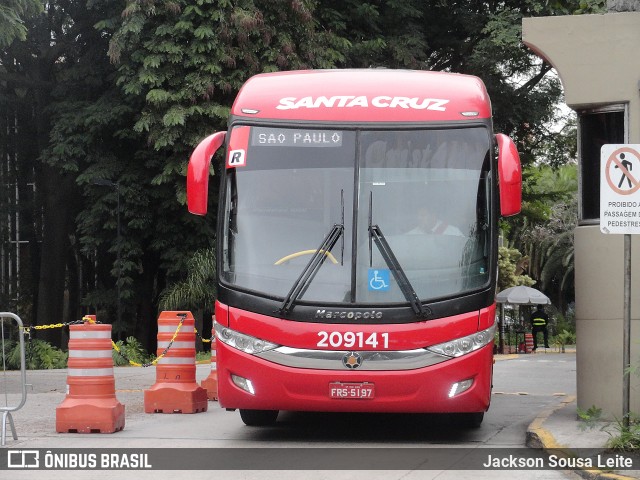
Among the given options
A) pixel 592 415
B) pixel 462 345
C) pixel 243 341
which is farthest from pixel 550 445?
pixel 243 341

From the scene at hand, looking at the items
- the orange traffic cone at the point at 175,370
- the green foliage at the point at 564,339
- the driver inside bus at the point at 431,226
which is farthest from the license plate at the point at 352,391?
the green foliage at the point at 564,339

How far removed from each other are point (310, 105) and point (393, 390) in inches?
121

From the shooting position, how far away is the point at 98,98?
3266 centimetres

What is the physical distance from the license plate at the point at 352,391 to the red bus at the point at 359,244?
0.01 m

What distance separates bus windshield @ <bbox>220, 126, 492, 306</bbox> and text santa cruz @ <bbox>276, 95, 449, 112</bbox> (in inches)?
12.2

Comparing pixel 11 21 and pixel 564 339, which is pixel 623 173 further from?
pixel 564 339

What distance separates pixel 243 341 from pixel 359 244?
1.46 m

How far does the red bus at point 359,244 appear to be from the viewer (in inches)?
429

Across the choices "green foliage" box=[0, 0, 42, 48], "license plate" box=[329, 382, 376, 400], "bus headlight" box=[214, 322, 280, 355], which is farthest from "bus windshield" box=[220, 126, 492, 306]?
"green foliage" box=[0, 0, 42, 48]

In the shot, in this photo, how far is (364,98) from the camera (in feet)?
39.1

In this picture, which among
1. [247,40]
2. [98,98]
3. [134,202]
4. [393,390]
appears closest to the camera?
[393,390]

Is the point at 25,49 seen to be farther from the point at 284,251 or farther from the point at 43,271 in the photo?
the point at 284,251

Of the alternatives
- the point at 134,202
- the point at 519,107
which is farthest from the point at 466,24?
the point at 134,202

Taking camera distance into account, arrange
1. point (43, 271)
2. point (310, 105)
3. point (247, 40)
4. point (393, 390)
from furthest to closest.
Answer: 1. point (43, 271)
2. point (247, 40)
3. point (310, 105)
4. point (393, 390)
